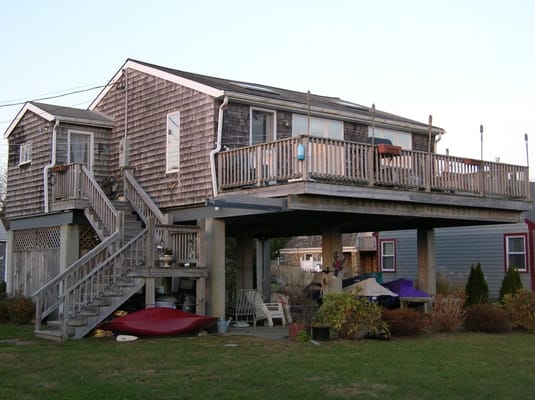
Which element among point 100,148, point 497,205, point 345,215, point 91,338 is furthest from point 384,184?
point 100,148

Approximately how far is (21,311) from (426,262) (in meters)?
11.5

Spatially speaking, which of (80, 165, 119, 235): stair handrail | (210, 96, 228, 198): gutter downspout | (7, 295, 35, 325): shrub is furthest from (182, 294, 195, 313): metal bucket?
(7, 295, 35, 325): shrub

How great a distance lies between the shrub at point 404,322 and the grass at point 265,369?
477 millimetres

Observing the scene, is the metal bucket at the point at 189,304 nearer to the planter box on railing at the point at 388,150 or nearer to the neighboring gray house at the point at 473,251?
the planter box on railing at the point at 388,150

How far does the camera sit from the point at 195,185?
17.2 m

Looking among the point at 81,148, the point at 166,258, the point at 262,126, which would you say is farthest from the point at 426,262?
the point at 81,148

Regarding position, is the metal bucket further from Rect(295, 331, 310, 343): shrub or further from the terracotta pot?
Rect(295, 331, 310, 343): shrub

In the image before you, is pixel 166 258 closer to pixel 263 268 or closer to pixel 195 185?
pixel 195 185

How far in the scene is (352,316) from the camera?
14555 millimetres

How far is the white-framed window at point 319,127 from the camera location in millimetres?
18453

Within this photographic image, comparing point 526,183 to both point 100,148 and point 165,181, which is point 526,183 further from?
point 100,148

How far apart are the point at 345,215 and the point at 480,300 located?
25.1 ft

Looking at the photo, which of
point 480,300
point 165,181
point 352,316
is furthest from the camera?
point 480,300

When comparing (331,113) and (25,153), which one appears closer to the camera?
(331,113)
